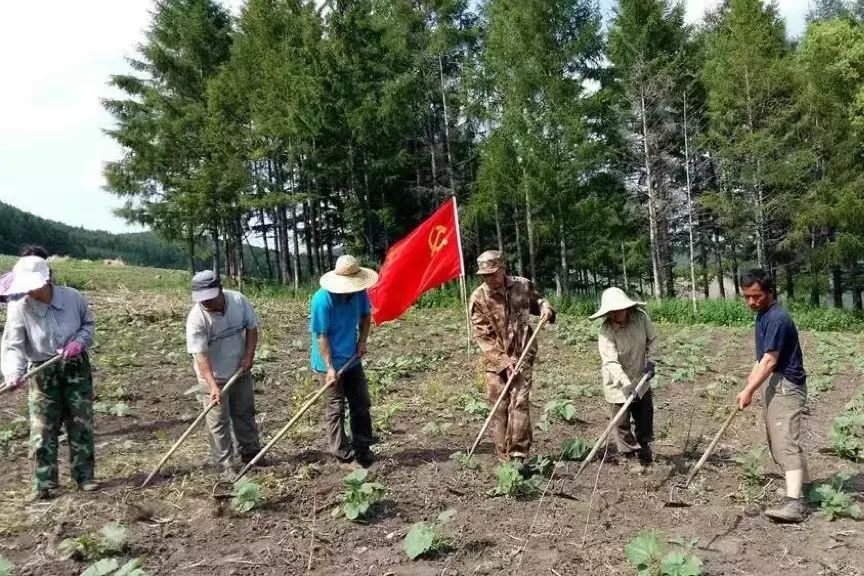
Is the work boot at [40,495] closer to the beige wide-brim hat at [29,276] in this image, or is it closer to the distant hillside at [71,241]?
the beige wide-brim hat at [29,276]

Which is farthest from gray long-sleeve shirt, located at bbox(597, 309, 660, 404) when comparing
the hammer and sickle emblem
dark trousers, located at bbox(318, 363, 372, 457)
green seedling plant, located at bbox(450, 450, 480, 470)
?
the hammer and sickle emblem

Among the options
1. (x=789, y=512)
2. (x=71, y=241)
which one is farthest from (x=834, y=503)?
(x=71, y=241)

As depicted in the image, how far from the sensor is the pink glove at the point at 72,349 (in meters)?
5.19

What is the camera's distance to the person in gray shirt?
538 centimetres

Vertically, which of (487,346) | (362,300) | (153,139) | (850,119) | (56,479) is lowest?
(56,479)

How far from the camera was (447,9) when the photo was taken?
25.5 meters

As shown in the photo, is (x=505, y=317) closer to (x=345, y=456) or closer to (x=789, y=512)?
(x=345, y=456)

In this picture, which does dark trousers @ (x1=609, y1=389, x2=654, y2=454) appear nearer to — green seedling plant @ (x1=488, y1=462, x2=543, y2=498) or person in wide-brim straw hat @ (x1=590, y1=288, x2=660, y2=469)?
person in wide-brim straw hat @ (x1=590, y1=288, x2=660, y2=469)

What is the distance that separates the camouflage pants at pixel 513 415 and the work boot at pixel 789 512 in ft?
5.97

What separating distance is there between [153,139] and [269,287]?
751 centimetres

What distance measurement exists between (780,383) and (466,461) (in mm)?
2467

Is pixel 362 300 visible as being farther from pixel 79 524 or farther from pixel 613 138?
pixel 613 138

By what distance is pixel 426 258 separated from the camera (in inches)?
404

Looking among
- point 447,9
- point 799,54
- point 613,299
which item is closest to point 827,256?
point 799,54
